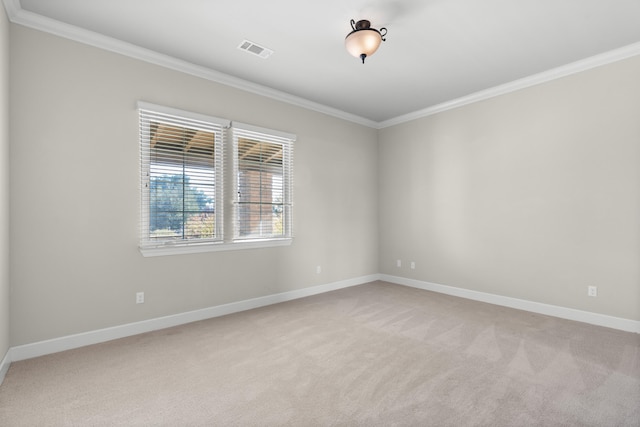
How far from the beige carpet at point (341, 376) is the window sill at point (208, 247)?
0.83 metres

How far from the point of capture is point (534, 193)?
4027 millimetres

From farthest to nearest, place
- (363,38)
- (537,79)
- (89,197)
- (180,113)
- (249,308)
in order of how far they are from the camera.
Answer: (249,308) → (537,79) → (180,113) → (89,197) → (363,38)

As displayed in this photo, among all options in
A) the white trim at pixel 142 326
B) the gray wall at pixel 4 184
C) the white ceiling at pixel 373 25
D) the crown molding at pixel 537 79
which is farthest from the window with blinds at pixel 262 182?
the crown molding at pixel 537 79

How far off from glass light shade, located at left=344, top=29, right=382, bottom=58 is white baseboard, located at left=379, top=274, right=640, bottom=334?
11.9 feet

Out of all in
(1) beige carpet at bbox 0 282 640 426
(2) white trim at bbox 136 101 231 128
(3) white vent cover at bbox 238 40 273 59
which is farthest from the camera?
(2) white trim at bbox 136 101 231 128

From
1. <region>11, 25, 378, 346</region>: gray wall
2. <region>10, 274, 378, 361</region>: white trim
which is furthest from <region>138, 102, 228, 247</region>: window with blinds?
<region>10, 274, 378, 361</region>: white trim

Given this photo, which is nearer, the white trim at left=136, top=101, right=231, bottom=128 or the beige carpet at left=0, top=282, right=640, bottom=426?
the beige carpet at left=0, top=282, right=640, bottom=426

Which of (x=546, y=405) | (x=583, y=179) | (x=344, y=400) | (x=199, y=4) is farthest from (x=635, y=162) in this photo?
(x=199, y=4)

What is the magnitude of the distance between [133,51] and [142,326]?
9.32ft

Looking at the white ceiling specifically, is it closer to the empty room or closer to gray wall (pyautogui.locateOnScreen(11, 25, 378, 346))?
the empty room

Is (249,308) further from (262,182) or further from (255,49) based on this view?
(255,49)

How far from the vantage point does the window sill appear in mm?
3383

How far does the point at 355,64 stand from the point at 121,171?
2779 millimetres

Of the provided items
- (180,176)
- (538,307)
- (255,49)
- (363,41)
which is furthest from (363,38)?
(538,307)
